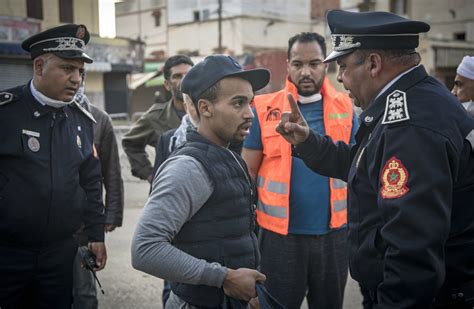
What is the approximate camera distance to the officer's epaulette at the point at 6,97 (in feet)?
9.20

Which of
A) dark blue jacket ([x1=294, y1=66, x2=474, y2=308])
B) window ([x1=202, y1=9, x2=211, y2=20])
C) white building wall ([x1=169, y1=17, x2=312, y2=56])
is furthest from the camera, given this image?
window ([x1=202, y1=9, x2=211, y2=20])

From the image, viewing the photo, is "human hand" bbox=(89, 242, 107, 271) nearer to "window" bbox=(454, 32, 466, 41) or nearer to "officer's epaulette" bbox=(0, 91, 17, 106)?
"officer's epaulette" bbox=(0, 91, 17, 106)

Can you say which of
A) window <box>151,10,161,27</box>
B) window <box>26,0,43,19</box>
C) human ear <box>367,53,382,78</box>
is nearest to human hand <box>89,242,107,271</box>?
human ear <box>367,53,382,78</box>

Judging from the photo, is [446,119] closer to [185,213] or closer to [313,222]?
[185,213]

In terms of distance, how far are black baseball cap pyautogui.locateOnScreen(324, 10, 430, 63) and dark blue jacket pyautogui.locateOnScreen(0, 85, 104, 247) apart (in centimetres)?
172

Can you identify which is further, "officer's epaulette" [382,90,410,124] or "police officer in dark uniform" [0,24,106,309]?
"police officer in dark uniform" [0,24,106,309]

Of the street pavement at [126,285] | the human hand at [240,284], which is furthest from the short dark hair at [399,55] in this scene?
the street pavement at [126,285]

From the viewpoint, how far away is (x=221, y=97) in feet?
7.18

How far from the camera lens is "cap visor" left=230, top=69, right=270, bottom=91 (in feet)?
7.29

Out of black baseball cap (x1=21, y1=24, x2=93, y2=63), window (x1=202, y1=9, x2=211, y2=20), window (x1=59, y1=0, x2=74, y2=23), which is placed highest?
window (x1=202, y1=9, x2=211, y2=20)

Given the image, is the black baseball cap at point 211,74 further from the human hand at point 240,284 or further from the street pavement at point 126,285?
the street pavement at point 126,285

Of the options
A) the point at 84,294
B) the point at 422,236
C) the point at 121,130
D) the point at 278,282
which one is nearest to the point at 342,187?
the point at 278,282

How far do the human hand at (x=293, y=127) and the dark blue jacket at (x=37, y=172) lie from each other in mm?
1287

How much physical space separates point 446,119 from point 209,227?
104cm
